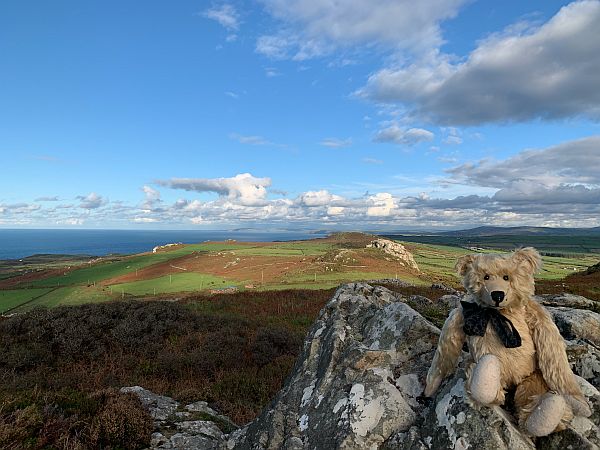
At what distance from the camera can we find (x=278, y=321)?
21469 millimetres

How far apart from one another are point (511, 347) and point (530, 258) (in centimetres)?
110

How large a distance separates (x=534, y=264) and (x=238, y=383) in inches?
396

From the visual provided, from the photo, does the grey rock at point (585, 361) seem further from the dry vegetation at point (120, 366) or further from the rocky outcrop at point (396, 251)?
the rocky outcrop at point (396, 251)

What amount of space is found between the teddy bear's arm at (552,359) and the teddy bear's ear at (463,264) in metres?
0.84

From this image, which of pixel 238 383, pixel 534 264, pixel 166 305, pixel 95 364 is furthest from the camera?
pixel 166 305

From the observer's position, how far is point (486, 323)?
391 centimetres

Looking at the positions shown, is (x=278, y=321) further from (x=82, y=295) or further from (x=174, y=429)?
(x=82, y=295)

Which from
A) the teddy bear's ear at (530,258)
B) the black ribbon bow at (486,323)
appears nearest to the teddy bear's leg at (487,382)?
the black ribbon bow at (486,323)

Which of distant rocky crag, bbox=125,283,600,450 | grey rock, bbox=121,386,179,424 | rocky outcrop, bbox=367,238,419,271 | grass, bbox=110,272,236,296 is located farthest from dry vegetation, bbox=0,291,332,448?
rocky outcrop, bbox=367,238,419,271

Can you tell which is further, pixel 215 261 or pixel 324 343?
pixel 215 261

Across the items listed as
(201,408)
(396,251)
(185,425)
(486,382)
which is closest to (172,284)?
(201,408)

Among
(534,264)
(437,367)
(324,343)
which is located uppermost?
(534,264)

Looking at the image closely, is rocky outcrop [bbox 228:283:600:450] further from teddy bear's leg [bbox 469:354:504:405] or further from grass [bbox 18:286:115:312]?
grass [bbox 18:286:115:312]

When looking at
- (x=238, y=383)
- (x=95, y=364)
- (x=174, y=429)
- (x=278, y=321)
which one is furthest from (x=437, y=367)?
(x=278, y=321)
